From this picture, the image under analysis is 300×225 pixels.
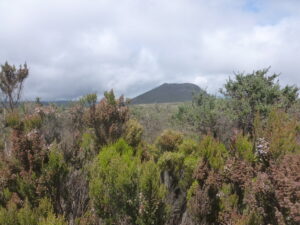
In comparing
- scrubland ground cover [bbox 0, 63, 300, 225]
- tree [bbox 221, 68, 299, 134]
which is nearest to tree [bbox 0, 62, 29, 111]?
scrubland ground cover [bbox 0, 63, 300, 225]

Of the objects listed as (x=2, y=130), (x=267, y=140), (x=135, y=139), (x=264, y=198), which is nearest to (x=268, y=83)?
(x=135, y=139)

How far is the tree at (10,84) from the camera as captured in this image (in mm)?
18531

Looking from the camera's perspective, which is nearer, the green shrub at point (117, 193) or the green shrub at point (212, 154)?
the green shrub at point (117, 193)

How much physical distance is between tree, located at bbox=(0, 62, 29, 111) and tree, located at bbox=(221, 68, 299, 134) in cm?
1482

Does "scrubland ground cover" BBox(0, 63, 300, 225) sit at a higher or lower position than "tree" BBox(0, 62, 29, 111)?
lower

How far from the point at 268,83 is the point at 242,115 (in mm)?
3434

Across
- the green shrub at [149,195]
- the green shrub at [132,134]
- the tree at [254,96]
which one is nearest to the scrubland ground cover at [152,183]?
the green shrub at [149,195]

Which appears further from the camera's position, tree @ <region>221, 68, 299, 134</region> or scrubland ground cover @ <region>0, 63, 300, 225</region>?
tree @ <region>221, 68, 299, 134</region>

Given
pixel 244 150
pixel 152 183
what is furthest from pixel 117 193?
pixel 244 150

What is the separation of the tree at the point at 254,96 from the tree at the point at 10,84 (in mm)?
14815

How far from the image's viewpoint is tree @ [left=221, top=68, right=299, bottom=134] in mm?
17500

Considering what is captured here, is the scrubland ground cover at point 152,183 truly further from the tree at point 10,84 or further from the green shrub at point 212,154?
the tree at point 10,84

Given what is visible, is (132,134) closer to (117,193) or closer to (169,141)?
(169,141)

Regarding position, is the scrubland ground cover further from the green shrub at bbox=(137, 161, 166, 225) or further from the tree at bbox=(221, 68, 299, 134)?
the tree at bbox=(221, 68, 299, 134)
